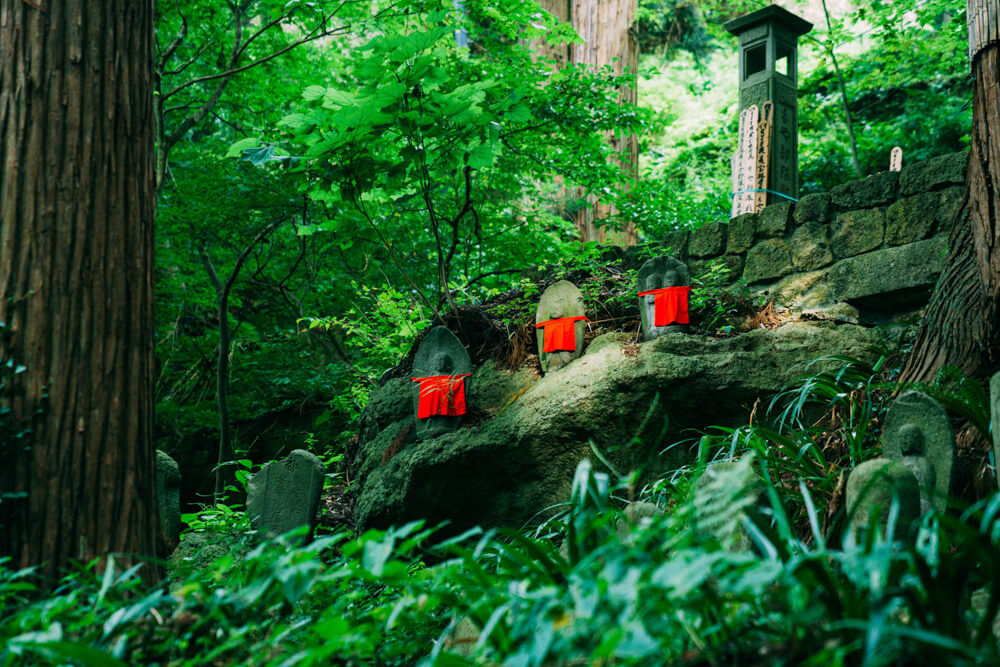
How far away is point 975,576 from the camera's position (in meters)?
1.45

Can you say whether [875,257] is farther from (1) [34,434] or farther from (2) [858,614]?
(1) [34,434]

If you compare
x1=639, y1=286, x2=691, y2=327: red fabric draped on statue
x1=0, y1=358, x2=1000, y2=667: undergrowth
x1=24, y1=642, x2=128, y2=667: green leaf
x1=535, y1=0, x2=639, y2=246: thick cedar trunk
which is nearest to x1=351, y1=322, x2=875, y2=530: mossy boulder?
x1=639, y1=286, x2=691, y2=327: red fabric draped on statue

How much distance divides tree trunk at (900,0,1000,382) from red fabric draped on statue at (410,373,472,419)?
8.75ft

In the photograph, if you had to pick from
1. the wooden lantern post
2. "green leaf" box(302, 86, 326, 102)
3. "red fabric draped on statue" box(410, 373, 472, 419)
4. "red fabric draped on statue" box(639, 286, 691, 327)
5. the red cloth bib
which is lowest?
"red fabric draped on statue" box(410, 373, 472, 419)

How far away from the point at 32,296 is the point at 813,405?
364 cm

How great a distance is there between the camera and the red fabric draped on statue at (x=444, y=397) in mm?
4816

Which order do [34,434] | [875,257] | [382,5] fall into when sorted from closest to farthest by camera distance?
[34,434] < [875,257] < [382,5]

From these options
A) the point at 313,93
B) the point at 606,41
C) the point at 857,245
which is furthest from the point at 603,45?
the point at 313,93

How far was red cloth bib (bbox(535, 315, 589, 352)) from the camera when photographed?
15.5 ft

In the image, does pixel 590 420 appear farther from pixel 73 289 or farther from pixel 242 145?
pixel 73 289

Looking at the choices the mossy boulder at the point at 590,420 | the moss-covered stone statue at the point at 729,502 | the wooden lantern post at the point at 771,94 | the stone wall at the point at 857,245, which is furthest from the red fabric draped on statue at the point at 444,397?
the wooden lantern post at the point at 771,94

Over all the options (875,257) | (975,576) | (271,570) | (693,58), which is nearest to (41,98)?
(271,570)

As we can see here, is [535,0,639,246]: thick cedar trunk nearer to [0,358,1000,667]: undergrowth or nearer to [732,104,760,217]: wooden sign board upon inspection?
[732,104,760,217]: wooden sign board

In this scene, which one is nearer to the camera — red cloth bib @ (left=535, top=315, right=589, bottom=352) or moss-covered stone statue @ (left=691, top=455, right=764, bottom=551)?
moss-covered stone statue @ (left=691, top=455, right=764, bottom=551)
